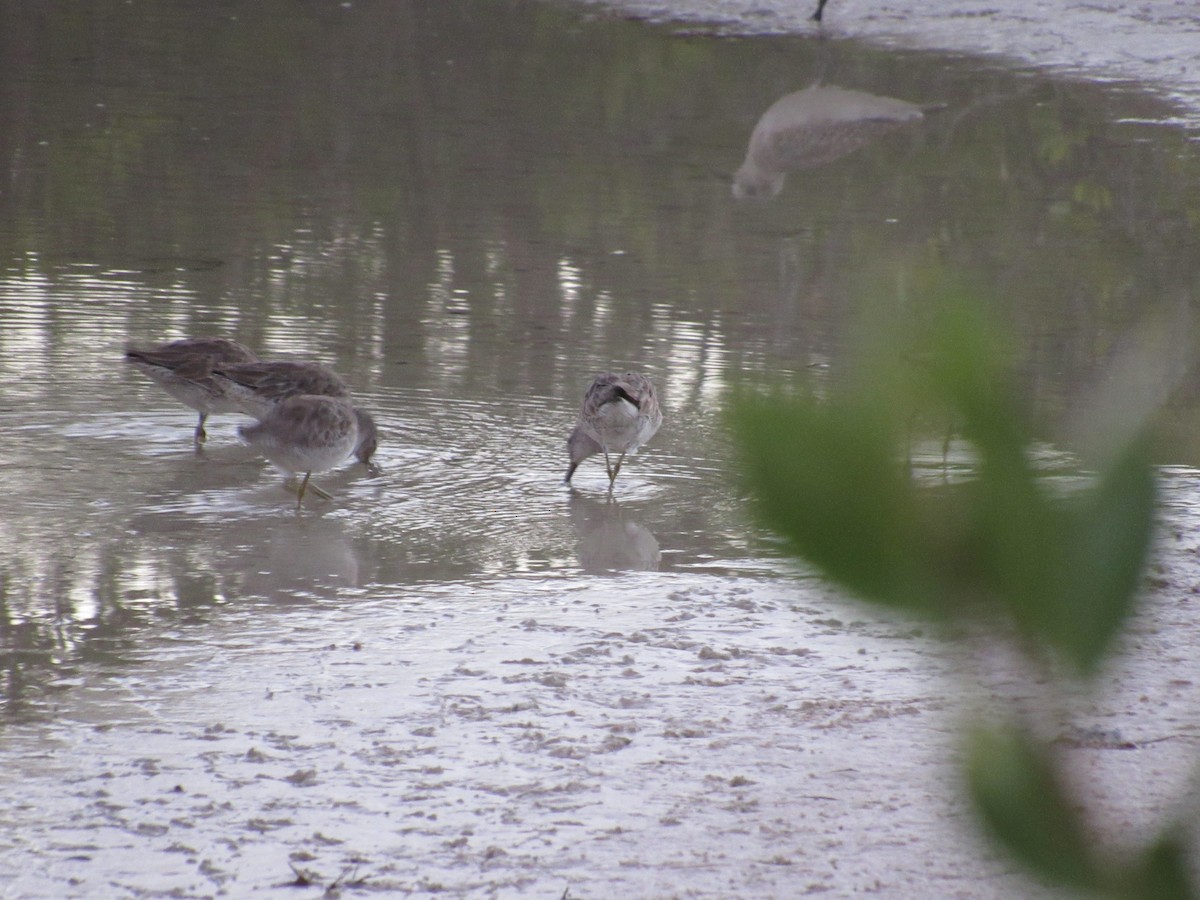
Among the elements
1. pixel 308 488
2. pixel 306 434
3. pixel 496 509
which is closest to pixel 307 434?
pixel 306 434

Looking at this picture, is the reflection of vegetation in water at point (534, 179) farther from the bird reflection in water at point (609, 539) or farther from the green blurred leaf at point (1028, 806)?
the green blurred leaf at point (1028, 806)

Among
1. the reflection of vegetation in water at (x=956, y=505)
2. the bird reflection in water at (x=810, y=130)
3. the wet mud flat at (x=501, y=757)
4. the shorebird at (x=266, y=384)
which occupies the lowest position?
the wet mud flat at (x=501, y=757)

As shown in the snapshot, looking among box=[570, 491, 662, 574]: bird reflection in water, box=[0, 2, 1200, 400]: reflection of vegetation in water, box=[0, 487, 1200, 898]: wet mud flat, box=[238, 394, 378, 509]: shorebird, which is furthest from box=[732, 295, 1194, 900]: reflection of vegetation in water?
box=[0, 2, 1200, 400]: reflection of vegetation in water

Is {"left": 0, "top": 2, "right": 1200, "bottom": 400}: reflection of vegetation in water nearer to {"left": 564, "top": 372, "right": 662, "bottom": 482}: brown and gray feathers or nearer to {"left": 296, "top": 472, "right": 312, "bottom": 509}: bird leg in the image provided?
{"left": 564, "top": 372, "right": 662, "bottom": 482}: brown and gray feathers

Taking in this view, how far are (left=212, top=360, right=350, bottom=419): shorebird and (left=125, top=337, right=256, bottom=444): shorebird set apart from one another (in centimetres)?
6

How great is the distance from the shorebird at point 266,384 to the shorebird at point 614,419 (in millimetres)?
1083

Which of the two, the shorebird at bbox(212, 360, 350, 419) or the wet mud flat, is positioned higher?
the shorebird at bbox(212, 360, 350, 419)

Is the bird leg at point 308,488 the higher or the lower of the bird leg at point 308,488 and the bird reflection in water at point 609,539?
the lower

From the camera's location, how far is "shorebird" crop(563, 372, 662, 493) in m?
6.50

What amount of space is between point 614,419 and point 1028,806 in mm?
5861

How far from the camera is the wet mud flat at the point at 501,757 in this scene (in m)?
3.49

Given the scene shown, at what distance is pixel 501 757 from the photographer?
161 inches

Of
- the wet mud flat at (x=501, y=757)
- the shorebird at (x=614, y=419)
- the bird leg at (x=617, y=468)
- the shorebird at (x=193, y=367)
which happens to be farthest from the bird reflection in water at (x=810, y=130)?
the wet mud flat at (x=501, y=757)

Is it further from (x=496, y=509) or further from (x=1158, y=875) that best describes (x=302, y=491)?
(x=1158, y=875)
